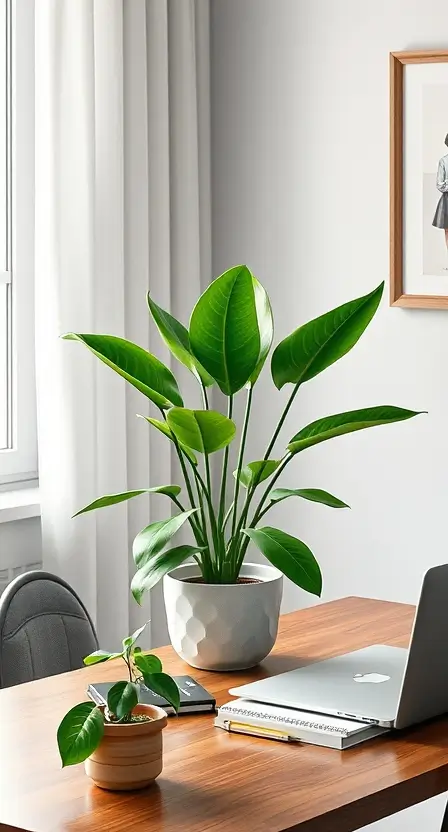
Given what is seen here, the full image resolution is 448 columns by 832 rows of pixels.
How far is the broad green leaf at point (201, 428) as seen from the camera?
1903 millimetres

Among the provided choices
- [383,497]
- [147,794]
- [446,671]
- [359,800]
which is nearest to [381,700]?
[446,671]

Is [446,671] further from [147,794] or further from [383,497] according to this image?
[383,497]

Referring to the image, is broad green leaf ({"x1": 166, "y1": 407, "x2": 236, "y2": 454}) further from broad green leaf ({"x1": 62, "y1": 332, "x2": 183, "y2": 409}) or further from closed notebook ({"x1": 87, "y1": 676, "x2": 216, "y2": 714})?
closed notebook ({"x1": 87, "y1": 676, "x2": 216, "y2": 714})

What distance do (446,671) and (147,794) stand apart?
51cm

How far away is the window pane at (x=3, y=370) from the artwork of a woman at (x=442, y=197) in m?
1.07

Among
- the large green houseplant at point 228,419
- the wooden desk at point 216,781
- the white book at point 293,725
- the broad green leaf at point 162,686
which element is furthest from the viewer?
the large green houseplant at point 228,419

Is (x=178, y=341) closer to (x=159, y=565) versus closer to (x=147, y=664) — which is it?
(x=159, y=565)

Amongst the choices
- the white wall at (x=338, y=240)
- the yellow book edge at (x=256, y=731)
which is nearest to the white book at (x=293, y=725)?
the yellow book edge at (x=256, y=731)

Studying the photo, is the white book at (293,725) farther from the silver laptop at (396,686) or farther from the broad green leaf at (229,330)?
the broad green leaf at (229,330)

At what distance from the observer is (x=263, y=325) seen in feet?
6.85

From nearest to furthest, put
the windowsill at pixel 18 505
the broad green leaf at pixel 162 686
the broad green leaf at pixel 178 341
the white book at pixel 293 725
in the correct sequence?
the broad green leaf at pixel 162 686 → the white book at pixel 293 725 → the broad green leaf at pixel 178 341 → the windowsill at pixel 18 505

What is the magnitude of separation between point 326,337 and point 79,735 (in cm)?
78

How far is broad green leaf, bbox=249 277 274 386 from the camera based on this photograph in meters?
2.04

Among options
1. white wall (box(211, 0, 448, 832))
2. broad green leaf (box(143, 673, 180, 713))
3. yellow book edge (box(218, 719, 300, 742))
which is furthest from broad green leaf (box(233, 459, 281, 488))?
white wall (box(211, 0, 448, 832))
